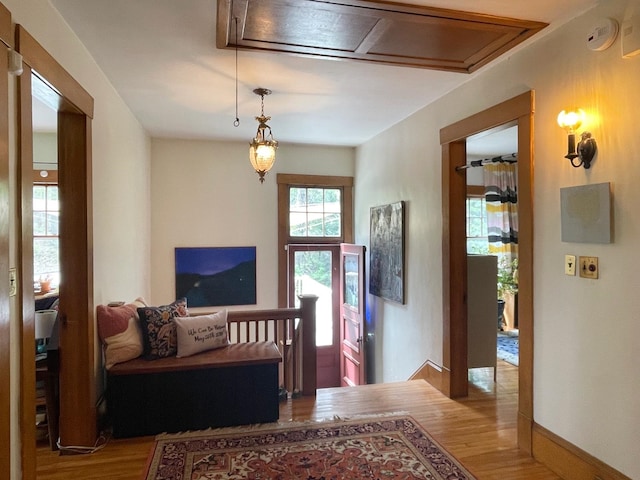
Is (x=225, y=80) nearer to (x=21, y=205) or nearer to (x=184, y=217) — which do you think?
(x=21, y=205)

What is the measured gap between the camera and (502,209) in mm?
6211

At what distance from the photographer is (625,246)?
2.04 m

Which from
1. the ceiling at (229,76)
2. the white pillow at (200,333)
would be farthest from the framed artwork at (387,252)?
the white pillow at (200,333)

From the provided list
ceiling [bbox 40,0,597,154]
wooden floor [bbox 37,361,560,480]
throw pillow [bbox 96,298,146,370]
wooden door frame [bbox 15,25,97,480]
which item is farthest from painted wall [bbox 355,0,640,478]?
wooden door frame [bbox 15,25,97,480]

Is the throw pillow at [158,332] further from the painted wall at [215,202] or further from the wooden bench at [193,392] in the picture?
the painted wall at [215,202]

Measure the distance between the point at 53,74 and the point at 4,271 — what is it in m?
1.09

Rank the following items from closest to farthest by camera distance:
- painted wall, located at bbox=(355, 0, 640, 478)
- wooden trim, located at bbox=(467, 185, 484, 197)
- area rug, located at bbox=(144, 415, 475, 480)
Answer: painted wall, located at bbox=(355, 0, 640, 478)
area rug, located at bbox=(144, 415, 475, 480)
wooden trim, located at bbox=(467, 185, 484, 197)

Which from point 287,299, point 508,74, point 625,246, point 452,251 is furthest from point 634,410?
point 287,299

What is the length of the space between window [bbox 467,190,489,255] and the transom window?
6.77ft

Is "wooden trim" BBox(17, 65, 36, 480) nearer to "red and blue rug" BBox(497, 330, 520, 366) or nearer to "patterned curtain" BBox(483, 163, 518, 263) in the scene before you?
"red and blue rug" BBox(497, 330, 520, 366)

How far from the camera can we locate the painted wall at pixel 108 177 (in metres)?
1.88

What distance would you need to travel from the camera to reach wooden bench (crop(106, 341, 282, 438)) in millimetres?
2836

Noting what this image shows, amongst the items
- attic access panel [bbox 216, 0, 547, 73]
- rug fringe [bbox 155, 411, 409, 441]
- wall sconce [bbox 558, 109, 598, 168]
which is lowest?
rug fringe [bbox 155, 411, 409, 441]

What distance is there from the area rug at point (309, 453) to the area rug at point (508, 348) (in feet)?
7.74
